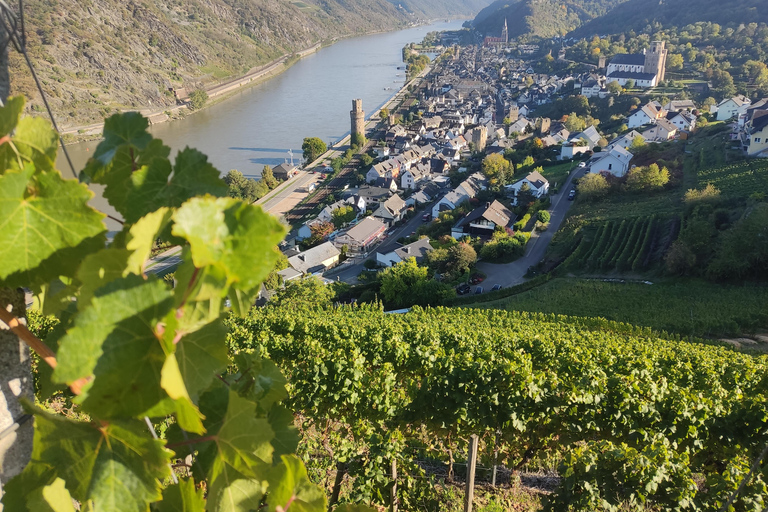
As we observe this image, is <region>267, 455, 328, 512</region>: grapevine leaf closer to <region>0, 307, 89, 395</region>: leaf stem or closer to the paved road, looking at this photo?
<region>0, 307, 89, 395</region>: leaf stem

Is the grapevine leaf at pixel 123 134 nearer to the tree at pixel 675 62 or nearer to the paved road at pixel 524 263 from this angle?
the paved road at pixel 524 263

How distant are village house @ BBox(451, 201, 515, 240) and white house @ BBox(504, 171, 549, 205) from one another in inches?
149

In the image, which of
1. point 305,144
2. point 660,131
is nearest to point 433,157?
point 305,144

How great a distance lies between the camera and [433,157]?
42.8m

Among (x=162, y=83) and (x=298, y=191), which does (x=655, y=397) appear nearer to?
(x=298, y=191)

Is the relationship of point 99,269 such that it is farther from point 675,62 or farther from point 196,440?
point 675,62

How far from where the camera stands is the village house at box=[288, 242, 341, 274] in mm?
24891

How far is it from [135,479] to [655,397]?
567 cm

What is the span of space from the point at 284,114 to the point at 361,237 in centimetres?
2937

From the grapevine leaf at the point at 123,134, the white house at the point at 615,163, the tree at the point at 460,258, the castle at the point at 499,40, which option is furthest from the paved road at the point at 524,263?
the castle at the point at 499,40

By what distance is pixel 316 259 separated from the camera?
2569cm

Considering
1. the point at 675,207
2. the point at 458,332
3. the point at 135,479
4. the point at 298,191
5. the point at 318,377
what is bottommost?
the point at 298,191

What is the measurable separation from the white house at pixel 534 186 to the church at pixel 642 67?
3333cm

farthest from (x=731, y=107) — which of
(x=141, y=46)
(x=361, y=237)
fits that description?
(x=141, y=46)
